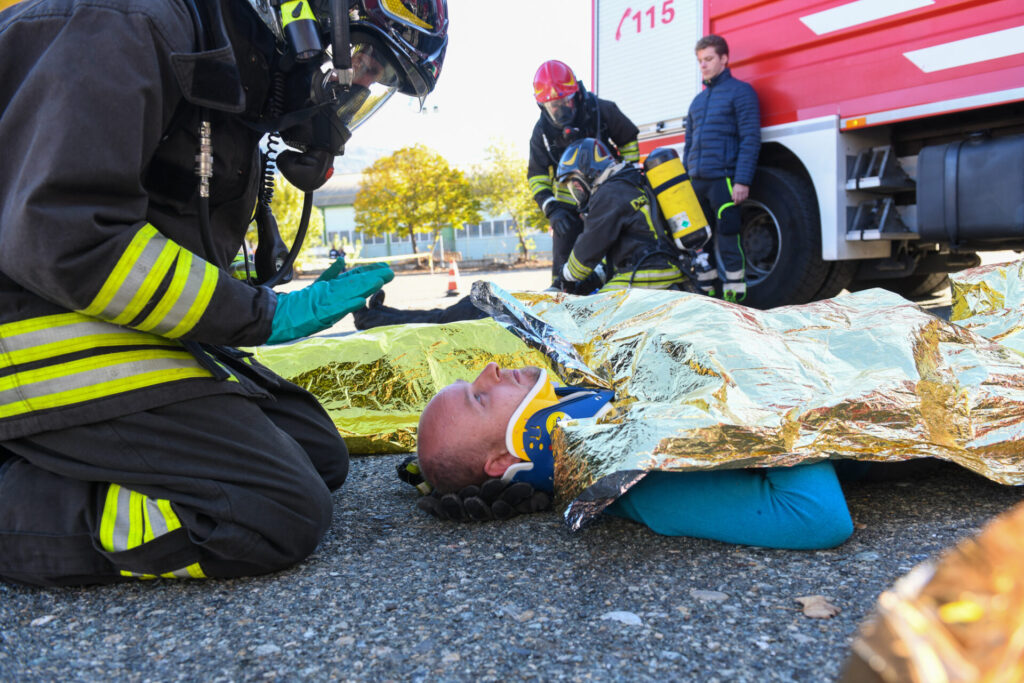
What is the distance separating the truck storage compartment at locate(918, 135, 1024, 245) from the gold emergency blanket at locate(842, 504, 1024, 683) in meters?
4.00

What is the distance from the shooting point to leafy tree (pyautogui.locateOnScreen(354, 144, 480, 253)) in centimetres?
2952

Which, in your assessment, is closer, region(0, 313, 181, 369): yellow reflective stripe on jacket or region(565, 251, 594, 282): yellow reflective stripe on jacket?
region(0, 313, 181, 369): yellow reflective stripe on jacket

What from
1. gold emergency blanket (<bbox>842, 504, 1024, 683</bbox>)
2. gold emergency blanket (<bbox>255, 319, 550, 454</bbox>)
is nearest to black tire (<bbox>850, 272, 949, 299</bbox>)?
gold emergency blanket (<bbox>255, 319, 550, 454</bbox>)

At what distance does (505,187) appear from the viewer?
31531mm

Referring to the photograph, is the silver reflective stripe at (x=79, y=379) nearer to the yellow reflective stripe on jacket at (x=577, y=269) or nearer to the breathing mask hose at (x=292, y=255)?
the breathing mask hose at (x=292, y=255)

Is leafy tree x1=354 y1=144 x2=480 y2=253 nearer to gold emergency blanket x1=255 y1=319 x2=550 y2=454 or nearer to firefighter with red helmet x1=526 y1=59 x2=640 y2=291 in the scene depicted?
firefighter with red helmet x1=526 y1=59 x2=640 y2=291

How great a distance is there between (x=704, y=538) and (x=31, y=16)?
5.93 feet

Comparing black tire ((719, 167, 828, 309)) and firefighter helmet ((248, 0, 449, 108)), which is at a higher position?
firefighter helmet ((248, 0, 449, 108))

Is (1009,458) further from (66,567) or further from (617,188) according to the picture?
(617,188)

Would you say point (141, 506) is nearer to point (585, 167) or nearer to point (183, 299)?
point (183, 299)

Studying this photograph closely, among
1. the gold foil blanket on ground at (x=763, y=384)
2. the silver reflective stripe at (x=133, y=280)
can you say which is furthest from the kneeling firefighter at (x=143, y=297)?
the gold foil blanket on ground at (x=763, y=384)

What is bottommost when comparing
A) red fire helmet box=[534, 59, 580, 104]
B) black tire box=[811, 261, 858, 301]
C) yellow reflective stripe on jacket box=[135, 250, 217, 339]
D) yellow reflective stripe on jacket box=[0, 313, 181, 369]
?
black tire box=[811, 261, 858, 301]

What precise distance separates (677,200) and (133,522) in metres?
3.29

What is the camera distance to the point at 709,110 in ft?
16.6
